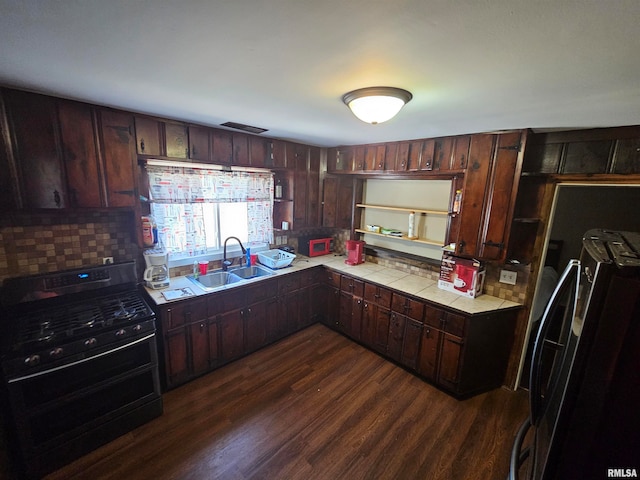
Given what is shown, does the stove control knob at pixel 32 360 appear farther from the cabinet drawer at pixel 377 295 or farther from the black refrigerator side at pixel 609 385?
the cabinet drawer at pixel 377 295

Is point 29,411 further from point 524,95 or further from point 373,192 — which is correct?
point 373,192

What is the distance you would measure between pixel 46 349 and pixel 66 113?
1594 mm

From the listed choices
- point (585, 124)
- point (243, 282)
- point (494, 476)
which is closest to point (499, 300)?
point (494, 476)

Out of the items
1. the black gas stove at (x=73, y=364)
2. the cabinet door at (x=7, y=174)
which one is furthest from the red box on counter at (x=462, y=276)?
the cabinet door at (x=7, y=174)

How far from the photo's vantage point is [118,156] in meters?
2.12

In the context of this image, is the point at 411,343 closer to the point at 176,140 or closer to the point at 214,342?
the point at 214,342

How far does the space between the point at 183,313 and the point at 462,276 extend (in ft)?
8.74

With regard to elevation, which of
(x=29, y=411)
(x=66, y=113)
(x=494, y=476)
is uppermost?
(x=66, y=113)

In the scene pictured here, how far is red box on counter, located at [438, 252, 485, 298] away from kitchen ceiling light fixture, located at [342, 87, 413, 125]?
1.76 m

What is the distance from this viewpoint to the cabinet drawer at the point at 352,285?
3.14m

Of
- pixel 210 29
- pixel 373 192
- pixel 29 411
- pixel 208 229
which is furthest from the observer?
pixel 373 192

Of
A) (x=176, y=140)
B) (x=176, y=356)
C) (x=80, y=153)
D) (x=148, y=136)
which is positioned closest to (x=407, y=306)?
(x=176, y=356)

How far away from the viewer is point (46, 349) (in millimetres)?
1656

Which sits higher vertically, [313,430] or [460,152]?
[460,152]
